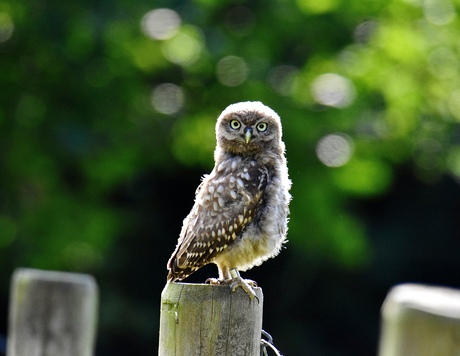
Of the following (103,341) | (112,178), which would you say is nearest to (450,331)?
(112,178)

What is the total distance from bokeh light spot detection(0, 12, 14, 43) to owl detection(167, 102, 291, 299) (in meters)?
4.96

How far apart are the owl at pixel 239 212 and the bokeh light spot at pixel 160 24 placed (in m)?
4.38

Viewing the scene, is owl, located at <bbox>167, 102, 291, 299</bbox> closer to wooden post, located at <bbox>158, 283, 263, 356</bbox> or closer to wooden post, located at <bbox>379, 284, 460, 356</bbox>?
wooden post, located at <bbox>158, 283, 263, 356</bbox>

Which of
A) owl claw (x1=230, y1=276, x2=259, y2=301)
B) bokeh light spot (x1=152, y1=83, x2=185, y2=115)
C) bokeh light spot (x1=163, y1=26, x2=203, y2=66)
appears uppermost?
bokeh light spot (x1=163, y1=26, x2=203, y2=66)

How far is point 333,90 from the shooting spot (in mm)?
8703

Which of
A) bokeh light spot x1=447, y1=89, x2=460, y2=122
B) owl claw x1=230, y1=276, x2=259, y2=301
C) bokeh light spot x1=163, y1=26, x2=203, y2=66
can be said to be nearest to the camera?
owl claw x1=230, y1=276, x2=259, y2=301

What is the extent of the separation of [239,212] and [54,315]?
89 centimetres

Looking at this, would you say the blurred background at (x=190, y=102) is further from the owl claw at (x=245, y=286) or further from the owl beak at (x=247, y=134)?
the owl claw at (x=245, y=286)

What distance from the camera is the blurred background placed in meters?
8.47

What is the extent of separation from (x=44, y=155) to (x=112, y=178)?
65 centimetres

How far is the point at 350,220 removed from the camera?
30.1 feet

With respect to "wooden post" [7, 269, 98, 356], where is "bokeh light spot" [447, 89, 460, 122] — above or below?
above

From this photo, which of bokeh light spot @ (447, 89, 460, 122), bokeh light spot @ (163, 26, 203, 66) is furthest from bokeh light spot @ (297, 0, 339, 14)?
bokeh light spot @ (447, 89, 460, 122)

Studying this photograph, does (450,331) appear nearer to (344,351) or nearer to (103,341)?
(103,341)
